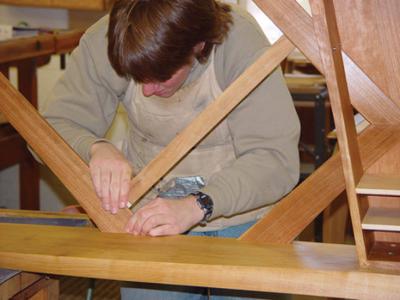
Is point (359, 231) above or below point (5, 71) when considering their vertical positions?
below

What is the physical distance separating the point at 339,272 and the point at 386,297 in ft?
0.27

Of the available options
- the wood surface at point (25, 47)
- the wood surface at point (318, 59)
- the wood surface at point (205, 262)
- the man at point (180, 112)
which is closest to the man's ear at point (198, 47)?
the man at point (180, 112)

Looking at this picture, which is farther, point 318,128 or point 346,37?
point 318,128

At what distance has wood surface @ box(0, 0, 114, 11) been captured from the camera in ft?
12.5

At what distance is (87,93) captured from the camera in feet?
5.52

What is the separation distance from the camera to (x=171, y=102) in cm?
163

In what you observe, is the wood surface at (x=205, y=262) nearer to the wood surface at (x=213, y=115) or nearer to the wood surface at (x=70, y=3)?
Answer: the wood surface at (x=213, y=115)

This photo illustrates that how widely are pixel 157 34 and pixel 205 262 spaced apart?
16.8 inches

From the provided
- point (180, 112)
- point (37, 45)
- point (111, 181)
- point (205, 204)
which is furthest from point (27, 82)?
point (205, 204)

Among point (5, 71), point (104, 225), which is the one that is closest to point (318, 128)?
point (5, 71)

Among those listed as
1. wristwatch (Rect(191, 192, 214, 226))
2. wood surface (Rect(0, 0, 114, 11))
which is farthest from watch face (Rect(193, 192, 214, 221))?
wood surface (Rect(0, 0, 114, 11))

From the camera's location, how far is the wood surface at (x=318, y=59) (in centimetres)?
136

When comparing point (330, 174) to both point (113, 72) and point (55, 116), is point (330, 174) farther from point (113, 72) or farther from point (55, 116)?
point (55, 116)

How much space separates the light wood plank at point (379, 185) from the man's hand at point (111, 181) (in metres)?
0.46
